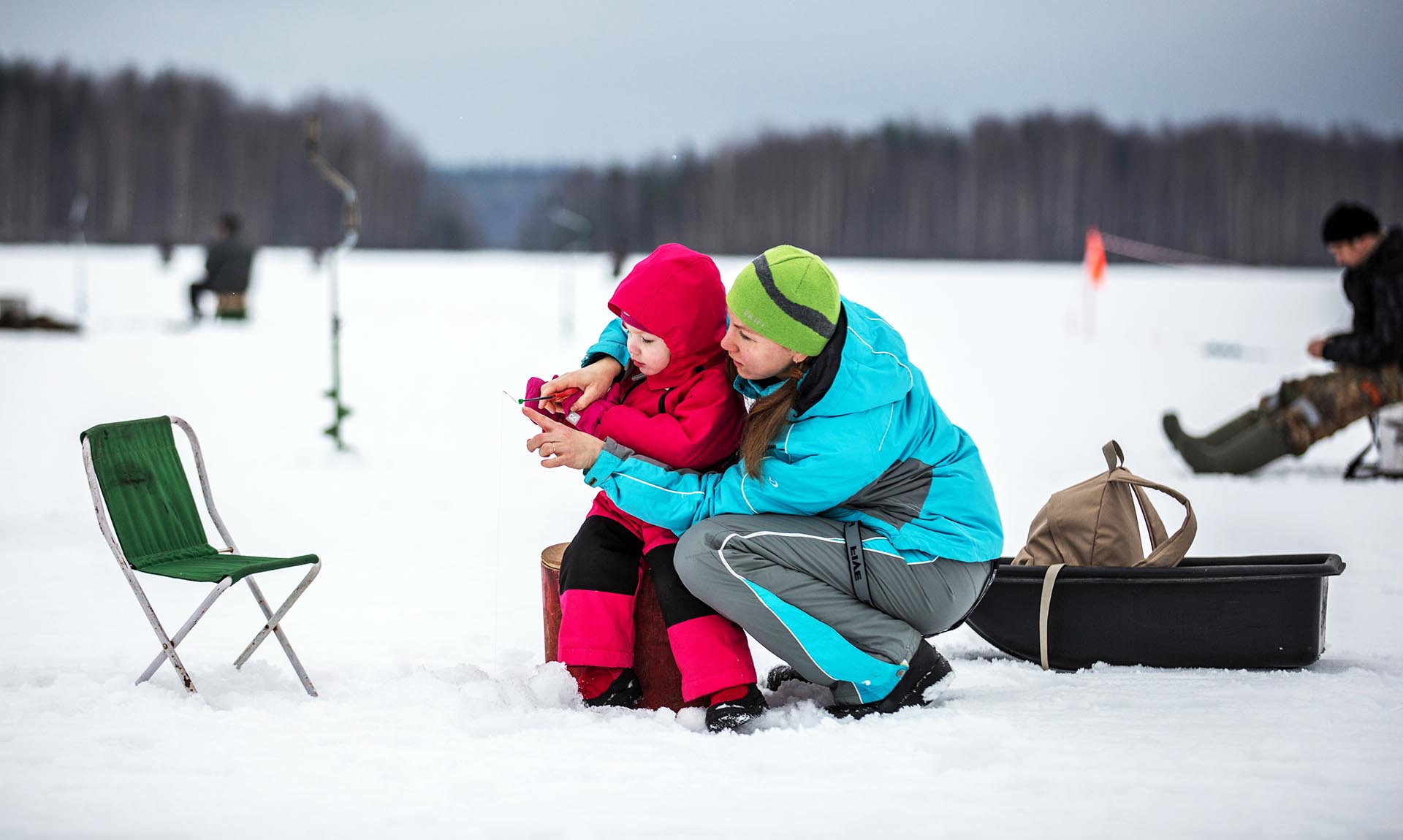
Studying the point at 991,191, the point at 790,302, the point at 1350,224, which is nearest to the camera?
the point at 790,302

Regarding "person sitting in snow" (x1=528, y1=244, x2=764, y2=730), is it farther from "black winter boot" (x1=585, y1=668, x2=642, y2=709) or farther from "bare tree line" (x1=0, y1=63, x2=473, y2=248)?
"bare tree line" (x1=0, y1=63, x2=473, y2=248)

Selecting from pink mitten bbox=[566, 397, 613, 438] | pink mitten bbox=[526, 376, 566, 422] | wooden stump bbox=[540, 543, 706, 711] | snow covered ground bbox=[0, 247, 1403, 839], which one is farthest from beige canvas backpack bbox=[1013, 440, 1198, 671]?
pink mitten bbox=[526, 376, 566, 422]

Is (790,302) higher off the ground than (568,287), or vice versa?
(568,287)

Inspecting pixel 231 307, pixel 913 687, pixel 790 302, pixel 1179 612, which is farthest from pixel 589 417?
pixel 231 307

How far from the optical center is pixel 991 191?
147 ft

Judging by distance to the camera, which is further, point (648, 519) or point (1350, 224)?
point (1350, 224)

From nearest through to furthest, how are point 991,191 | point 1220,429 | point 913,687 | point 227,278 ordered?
point 913,687, point 1220,429, point 227,278, point 991,191

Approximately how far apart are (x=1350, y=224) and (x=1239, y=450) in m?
1.28

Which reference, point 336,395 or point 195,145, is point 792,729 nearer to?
point 336,395

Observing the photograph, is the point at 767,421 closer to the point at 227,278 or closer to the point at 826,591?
the point at 826,591

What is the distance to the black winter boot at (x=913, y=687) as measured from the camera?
2.83 metres

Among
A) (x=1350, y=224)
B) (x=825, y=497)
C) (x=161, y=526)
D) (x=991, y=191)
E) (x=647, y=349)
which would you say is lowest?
(x=161, y=526)

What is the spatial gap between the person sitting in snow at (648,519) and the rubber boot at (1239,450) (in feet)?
14.4

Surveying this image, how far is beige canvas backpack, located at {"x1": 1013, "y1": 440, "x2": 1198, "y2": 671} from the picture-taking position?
3230mm
